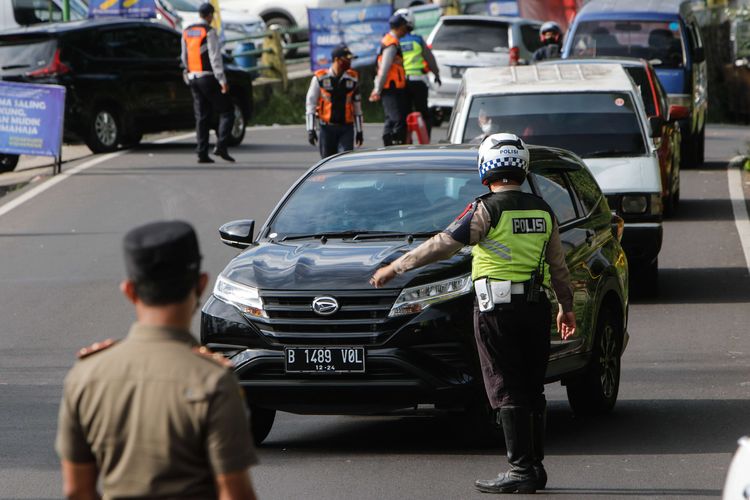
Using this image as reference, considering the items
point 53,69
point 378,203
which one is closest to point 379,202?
point 378,203

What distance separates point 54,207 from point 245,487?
50.9ft

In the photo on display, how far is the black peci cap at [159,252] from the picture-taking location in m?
3.85

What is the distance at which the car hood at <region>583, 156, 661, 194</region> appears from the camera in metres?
13.8

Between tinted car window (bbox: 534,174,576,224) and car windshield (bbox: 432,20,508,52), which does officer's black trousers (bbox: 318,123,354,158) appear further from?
car windshield (bbox: 432,20,508,52)

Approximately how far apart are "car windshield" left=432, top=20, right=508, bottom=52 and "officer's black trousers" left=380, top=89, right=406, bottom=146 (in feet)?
28.9

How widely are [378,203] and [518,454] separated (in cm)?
228

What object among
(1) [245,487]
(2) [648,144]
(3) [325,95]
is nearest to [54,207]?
(3) [325,95]

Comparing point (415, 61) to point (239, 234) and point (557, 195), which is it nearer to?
point (557, 195)

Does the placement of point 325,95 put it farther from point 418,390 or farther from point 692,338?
point 418,390

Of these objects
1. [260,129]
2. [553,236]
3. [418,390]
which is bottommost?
[260,129]

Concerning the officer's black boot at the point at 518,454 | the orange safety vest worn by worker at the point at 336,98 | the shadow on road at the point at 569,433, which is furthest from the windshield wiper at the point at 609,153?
the officer's black boot at the point at 518,454

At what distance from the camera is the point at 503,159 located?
7.41 m

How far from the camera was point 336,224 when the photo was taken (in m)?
9.14

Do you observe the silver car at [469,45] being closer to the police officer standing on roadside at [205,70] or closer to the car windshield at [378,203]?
the police officer standing on roadside at [205,70]
